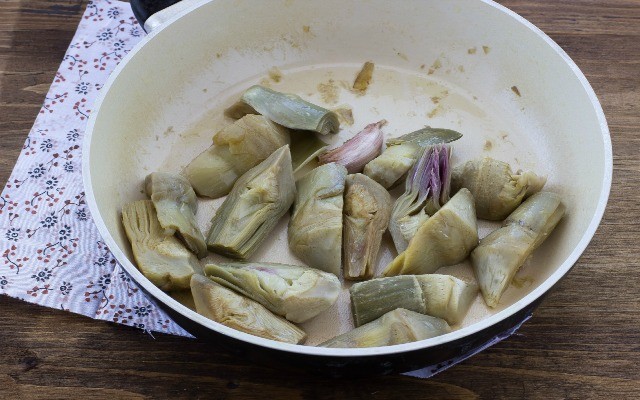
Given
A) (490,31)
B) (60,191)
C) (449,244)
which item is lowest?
(60,191)

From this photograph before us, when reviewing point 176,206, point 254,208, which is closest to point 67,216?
point 176,206

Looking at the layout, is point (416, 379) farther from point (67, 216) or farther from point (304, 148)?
point (67, 216)

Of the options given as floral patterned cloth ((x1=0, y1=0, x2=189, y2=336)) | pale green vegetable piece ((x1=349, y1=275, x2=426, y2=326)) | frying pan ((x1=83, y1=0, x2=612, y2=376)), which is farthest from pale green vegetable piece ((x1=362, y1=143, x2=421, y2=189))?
floral patterned cloth ((x1=0, y1=0, x2=189, y2=336))

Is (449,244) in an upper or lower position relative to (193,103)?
upper

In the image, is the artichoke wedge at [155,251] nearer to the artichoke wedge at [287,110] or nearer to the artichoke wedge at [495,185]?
the artichoke wedge at [287,110]

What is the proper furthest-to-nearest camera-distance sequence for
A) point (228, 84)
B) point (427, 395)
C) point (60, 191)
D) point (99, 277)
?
point (228, 84) < point (60, 191) < point (99, 277) < point (427, 395)

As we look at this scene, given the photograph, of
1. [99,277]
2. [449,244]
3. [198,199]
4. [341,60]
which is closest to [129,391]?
[99,277]

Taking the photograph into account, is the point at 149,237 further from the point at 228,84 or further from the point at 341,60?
the point at 341,60

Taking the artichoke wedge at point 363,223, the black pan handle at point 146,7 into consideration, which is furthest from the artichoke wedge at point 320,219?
the black pan handle at point 146,7
